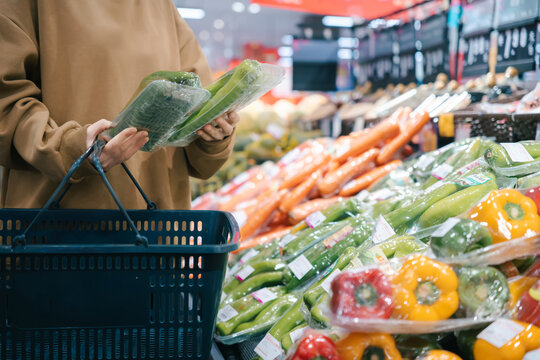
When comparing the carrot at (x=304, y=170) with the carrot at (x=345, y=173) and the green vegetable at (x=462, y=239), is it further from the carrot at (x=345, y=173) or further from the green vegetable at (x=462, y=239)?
the green vegetable at (x=462, y=239)

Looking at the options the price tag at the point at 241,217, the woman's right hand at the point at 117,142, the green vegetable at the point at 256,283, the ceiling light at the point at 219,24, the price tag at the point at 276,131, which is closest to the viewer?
the woman's right hand at the point at 117,142

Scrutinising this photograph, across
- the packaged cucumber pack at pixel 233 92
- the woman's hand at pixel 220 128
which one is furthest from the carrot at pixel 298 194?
the packaged cucumber pack at pixel 233 92

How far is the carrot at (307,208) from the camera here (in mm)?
2834

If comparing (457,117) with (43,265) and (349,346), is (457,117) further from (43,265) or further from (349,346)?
(43,265)

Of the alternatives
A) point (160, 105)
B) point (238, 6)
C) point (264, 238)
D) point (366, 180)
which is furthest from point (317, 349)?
point (238, 6)

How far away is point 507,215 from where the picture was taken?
121 cm

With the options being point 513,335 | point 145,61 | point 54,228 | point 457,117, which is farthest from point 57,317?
point 457,117

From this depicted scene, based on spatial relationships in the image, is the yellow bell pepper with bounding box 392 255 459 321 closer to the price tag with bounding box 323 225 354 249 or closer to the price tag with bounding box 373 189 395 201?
the price tag with bounding box 323 225 354 249

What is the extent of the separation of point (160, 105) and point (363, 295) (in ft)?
2.11

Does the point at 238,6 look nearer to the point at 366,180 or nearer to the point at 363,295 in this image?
the point at 366,180

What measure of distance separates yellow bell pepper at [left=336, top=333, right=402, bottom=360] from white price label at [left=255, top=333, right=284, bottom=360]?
371 mm

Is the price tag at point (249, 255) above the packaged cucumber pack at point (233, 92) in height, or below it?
below

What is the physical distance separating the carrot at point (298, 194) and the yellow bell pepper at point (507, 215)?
1.80m

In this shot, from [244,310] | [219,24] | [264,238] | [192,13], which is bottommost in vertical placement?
[264,238]
